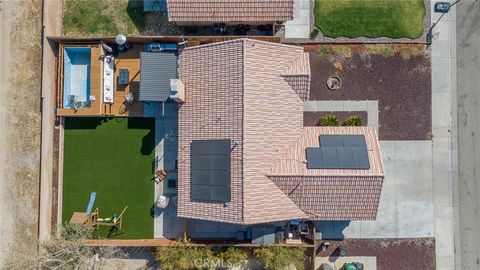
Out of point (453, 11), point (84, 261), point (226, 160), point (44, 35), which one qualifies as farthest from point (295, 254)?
point (44, 35)

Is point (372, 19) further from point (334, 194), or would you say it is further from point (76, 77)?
point (76, 77)

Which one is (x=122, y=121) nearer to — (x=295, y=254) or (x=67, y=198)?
(x=67, y=198)

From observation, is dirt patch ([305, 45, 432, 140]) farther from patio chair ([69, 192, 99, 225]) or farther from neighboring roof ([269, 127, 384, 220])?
patio chair ([69, 192, 99, 225])

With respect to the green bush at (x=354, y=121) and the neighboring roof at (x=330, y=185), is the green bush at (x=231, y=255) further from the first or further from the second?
the green bush at (x=354, y=121)

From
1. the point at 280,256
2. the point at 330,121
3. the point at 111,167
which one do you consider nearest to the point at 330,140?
the point at 330,121

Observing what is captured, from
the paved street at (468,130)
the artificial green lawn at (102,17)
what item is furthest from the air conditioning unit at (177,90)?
the paved street at (468,130)

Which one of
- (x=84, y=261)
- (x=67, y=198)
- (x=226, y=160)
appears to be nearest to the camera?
(x=226, y=160)
